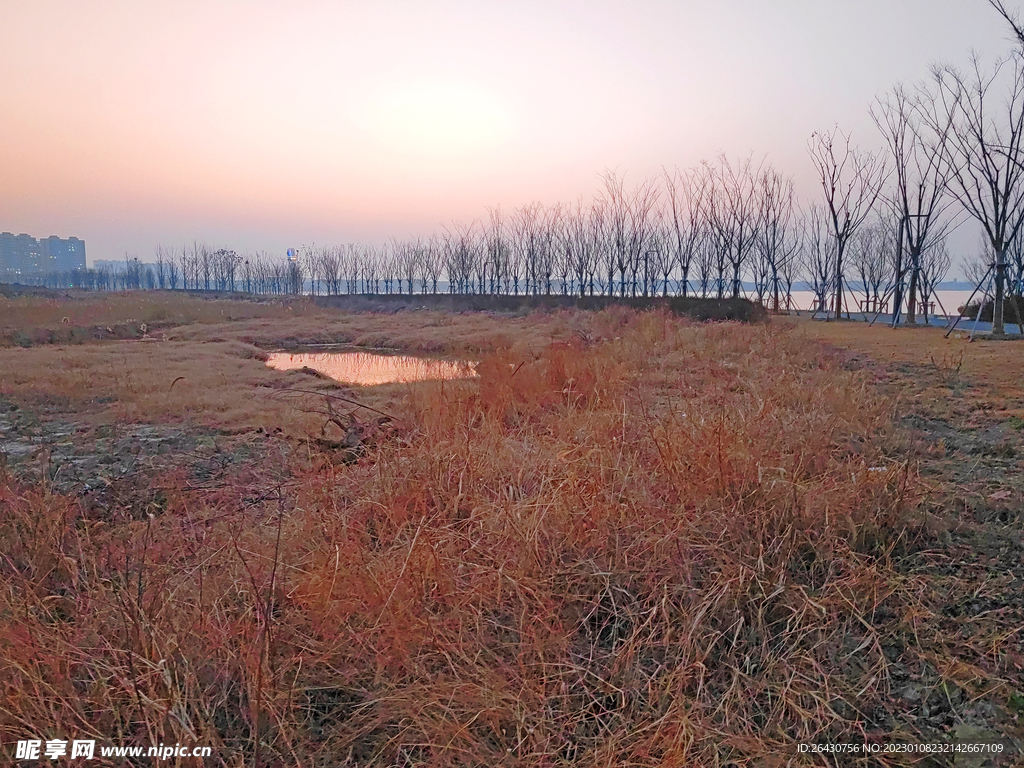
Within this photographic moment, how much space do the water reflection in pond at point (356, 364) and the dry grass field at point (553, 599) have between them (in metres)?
7.63

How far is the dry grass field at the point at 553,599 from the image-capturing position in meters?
1.57

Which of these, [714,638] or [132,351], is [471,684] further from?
[132,351]

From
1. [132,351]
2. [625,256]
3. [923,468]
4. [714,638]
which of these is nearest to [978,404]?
[923,468]

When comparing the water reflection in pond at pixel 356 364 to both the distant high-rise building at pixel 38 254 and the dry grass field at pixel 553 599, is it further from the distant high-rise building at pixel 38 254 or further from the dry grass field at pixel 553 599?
the distant high-rise building at pixel 38 254

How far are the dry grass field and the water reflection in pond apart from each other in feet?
25.0

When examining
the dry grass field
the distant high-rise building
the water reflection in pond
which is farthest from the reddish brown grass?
the distant high-rise building

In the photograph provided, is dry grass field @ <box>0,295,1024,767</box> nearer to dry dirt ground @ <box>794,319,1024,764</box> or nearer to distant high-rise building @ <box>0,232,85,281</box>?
dry dirt ground @ <box>794,319,1024,764</box>

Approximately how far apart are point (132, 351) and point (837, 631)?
14.9m

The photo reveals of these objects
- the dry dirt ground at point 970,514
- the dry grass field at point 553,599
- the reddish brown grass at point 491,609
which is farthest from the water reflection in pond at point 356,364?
the reddish brown grass at point 491,609

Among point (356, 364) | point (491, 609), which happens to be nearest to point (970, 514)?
point (491, 609)

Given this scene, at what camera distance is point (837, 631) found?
1.85m

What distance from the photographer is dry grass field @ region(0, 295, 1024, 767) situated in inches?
61.7

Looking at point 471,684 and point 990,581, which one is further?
point 990,581

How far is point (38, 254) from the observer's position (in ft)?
327
